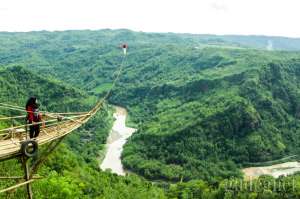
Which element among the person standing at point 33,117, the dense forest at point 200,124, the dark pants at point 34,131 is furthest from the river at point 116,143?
the dark pants at point 34,131

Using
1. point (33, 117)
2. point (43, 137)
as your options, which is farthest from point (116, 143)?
point (43, 137)

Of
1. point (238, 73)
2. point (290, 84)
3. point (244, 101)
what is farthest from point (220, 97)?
point (290, 84)

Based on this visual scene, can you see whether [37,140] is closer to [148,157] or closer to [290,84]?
[148,157]

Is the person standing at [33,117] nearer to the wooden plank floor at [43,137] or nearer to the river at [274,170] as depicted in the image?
the wooden plank floor at [43,137]

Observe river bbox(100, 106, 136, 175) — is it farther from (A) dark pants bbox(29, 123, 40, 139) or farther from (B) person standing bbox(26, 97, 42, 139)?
(A) dark pants bbox(29, 123, 40, 139)

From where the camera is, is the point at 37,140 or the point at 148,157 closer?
the point at 37,140

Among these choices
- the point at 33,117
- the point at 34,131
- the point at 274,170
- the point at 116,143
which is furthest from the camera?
the point at 116,143

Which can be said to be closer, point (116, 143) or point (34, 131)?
point (34, 131)

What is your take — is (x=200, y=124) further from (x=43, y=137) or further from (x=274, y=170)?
(x=43, y=137)
